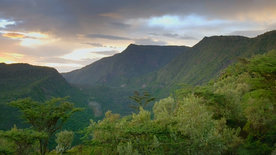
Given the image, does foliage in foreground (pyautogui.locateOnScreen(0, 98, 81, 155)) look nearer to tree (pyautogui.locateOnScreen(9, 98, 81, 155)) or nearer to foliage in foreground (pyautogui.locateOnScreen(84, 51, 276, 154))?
tree (pyautogui.locateOnScreen(9, 98, 81, 155))

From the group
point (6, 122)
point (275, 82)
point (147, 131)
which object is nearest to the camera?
point (147, 131)

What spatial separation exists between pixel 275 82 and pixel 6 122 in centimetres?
19431

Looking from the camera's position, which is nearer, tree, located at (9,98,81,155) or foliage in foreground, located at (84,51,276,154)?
foliage in foreground, located at (84,51,276,154)

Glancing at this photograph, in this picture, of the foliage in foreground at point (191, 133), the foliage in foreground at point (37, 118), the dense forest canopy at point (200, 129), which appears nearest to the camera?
the foliage in foreground at point (191, 133)

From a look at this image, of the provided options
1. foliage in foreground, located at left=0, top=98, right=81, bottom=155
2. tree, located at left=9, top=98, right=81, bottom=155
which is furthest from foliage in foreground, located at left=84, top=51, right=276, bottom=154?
tree, located at left=9, top=98, right=81, bottom=155

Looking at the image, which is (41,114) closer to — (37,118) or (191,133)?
(37,118)

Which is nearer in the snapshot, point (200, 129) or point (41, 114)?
point (200, 129)

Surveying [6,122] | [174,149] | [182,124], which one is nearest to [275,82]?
[182,124]

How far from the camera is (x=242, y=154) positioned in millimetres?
26156

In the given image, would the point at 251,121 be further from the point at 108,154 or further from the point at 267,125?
the point at 108,154

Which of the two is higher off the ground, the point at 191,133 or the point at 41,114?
the point at 191,133

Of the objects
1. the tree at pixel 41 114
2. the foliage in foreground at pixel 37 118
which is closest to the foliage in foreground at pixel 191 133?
the foliage in foreground at pixel 37 118

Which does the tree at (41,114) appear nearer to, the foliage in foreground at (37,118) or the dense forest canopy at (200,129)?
the foliage in foreground at (37,118)

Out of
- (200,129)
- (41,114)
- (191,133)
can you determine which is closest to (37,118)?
(41,114)
